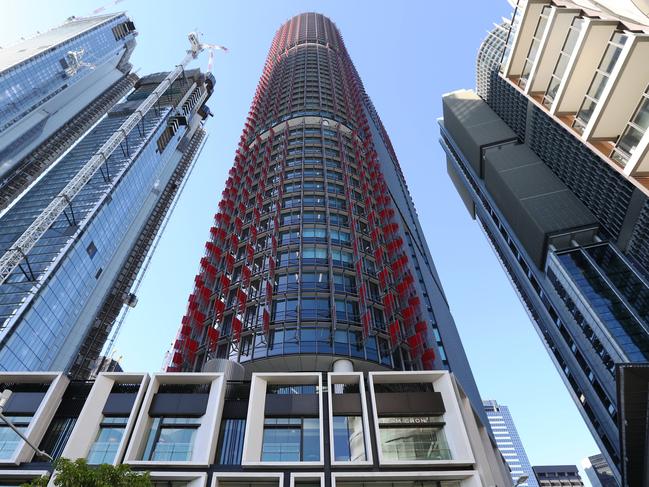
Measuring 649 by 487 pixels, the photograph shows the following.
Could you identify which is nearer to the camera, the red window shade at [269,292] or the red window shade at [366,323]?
the red window shade at [366,323]

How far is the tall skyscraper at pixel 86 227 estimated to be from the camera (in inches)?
3787

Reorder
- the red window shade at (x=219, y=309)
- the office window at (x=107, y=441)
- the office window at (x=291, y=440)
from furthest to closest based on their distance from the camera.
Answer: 1. the red window shade at (x=219, y=309)
2. the office window at (x=291, y=440)
3. the office window at (x=107, y=441)

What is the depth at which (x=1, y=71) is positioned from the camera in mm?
120125

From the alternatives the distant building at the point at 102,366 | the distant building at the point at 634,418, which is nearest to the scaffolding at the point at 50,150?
the distant building at the point at 102,366

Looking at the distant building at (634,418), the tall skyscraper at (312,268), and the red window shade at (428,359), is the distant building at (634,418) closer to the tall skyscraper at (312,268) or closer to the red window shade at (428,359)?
→ the red window shade at (428,359)

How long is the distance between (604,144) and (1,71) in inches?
5475

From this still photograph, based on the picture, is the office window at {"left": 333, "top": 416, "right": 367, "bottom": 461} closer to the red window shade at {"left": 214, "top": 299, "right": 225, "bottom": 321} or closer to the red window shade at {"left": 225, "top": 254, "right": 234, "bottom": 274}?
the red window shade at {"left": 214, "top": 299, "right": 225, "bottom": 321}

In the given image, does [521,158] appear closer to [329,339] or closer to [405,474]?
[329,339]

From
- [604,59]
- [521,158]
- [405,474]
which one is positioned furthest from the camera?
[521,158]

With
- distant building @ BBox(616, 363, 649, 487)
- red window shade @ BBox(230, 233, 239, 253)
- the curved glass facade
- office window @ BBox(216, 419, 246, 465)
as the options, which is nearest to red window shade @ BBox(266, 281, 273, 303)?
the curved glass facade

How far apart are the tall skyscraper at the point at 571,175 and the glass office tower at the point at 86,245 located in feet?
320

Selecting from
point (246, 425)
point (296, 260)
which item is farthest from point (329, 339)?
point (246, 425)

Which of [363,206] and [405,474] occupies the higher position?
[363,206]

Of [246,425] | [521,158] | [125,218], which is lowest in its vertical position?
[246,425]
